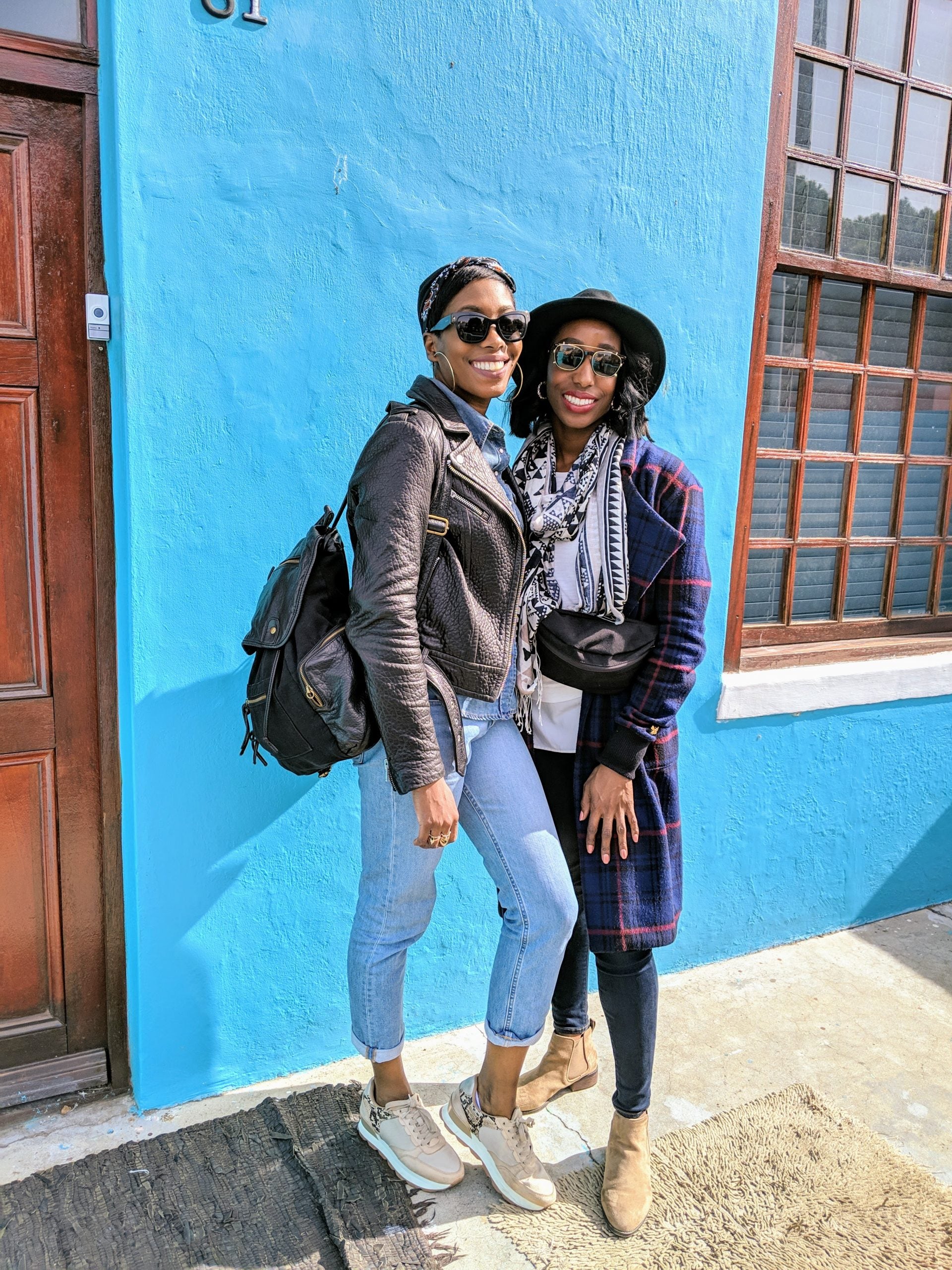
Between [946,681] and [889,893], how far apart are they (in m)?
0.86

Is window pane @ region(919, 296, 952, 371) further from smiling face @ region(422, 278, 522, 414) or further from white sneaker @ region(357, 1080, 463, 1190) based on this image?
white sneaker @ region(357, 1080, 463, 1190)

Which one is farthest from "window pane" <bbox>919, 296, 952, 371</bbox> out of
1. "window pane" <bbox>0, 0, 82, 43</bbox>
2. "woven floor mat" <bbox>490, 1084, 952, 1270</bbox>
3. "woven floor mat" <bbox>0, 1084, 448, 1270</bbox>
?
"woven floor mat" <bbox>0, 1084, 448, 1270</bbox>

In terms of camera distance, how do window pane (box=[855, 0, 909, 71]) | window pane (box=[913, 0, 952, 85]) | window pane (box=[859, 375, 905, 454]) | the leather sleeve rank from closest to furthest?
the leather sleeve
window pane (box=[855, 0, 909, 71])
window pane (box=[913, 0, 952, 85])
window pane (box=[859, 375, 905, 454])

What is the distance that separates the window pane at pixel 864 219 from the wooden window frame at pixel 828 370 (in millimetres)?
30

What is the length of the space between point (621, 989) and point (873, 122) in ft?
10.1

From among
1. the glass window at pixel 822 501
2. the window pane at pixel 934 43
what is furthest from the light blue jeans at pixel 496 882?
the window pane at pixel 934 43

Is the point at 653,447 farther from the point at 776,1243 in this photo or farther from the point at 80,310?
the point at 776,1243

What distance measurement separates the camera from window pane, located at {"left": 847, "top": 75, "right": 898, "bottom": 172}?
328 centimetres

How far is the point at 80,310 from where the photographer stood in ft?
7.30

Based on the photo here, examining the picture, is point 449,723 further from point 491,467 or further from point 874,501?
point 874,501

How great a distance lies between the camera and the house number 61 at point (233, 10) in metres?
2.11

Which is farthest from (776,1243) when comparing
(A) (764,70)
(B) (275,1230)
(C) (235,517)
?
(A) (764,70)

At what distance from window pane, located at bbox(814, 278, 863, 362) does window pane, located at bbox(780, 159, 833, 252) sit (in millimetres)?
160

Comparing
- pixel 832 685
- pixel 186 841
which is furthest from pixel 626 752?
pixel 832 685
